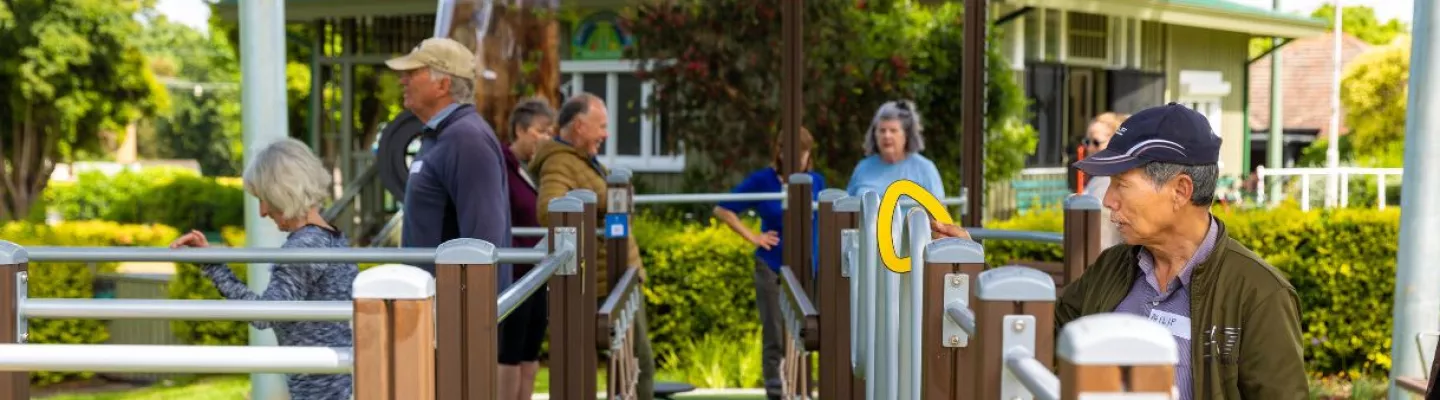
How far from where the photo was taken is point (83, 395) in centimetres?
878

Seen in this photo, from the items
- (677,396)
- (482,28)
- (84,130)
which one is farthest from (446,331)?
(84,130)

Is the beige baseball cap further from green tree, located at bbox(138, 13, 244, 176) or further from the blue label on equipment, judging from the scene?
green tree, located at bbox(138, 13, 244, 176)

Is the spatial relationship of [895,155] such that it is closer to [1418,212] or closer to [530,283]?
[1418,212]

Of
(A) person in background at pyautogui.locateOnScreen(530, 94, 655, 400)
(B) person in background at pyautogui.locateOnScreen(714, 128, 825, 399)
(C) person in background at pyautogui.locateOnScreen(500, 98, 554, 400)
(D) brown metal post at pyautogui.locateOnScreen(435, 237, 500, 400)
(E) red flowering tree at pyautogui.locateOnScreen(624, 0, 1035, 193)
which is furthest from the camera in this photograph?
(E) red flowering tree at pyautogui.locateOnScreen(624, 0, 1035, 193)

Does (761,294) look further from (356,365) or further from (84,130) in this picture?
(84,130)

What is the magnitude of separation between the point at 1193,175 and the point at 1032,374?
846 millimetres

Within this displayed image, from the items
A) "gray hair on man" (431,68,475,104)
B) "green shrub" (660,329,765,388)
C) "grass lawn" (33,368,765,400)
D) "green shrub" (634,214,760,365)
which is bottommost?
"grass lawn" (33,368,765,400)

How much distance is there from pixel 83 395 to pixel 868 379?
642 cm

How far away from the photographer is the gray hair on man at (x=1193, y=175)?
242 centimetres

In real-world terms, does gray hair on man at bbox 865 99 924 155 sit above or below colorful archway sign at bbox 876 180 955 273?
above

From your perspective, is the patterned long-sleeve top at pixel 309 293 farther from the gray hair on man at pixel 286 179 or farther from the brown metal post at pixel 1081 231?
the brown metal post at pixel 1081 231

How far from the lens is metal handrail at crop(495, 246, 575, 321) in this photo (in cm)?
245

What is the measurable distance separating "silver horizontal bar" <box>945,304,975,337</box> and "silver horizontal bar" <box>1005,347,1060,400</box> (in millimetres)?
266

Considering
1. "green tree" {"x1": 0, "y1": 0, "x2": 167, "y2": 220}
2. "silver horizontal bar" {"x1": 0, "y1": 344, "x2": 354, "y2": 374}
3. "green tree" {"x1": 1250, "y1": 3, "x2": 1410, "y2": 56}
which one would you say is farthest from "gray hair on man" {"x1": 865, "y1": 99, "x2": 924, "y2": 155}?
"green tree" {"x1": 1250, "y1": 3, "x2": 1410, "y2": 56}
